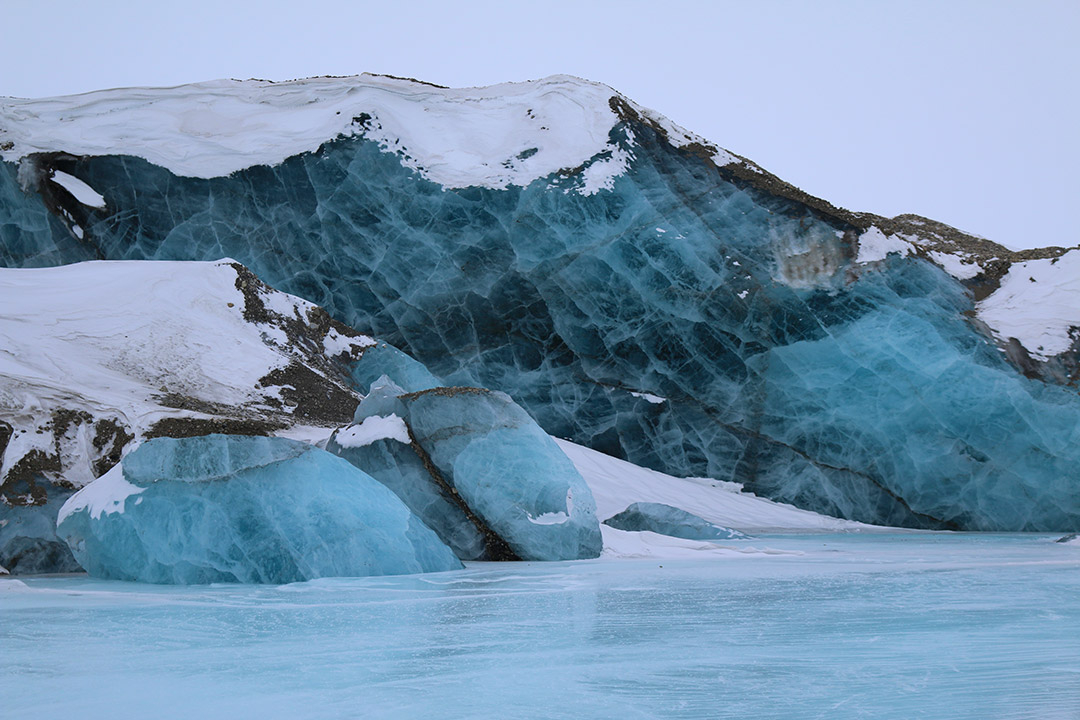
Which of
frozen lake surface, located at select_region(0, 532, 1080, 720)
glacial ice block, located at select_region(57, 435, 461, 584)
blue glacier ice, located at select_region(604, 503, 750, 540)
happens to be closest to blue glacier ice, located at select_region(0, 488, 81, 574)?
glacial ice block, located at select_region(57, 435, 461, 584)

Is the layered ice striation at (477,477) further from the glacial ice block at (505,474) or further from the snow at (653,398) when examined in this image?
the snow at (653,398)

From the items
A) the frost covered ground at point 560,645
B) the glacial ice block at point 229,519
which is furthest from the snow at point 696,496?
the glacial ice block at point 229,519

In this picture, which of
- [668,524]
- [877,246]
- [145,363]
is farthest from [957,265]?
[145,363]

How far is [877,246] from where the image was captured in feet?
35.3

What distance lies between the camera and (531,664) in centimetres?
262

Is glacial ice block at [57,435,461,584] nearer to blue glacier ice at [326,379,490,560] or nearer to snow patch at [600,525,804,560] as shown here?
blue glacier ice at [326,379,490,560]

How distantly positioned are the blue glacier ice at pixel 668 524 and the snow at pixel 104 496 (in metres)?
4.06

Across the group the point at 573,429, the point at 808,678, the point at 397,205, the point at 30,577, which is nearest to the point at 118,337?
the point at 30,577

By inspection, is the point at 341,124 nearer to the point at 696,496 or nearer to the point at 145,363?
the point at 145,363

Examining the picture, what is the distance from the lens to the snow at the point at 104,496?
502 cm

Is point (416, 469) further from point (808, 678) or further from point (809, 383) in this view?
point (809, 383)

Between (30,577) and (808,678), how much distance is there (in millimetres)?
4546

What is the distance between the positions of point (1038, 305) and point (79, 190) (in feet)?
36.4

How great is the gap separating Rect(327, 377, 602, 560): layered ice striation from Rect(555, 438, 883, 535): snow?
3.08 meters
